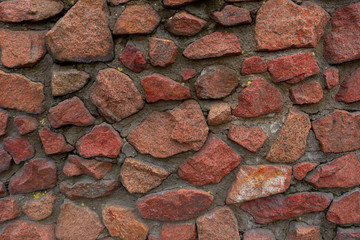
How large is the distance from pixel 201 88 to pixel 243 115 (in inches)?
6.6

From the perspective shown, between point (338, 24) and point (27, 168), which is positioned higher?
point (338, 24)

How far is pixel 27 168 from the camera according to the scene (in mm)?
899

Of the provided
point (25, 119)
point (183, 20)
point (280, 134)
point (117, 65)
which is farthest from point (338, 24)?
point (25, 119)

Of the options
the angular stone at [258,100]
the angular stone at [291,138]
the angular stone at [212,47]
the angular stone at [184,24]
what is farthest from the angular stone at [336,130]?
the angular stone at [184,24]

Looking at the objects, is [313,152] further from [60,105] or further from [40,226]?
[40,226]

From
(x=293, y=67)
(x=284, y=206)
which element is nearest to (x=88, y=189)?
(x=284, y=206)

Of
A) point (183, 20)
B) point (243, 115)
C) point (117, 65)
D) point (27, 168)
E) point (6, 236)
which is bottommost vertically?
point (6, 236)

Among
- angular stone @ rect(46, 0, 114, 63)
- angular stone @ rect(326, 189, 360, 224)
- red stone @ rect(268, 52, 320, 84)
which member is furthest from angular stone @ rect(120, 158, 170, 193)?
angular stone @ rect(326, 189, 360, 224)

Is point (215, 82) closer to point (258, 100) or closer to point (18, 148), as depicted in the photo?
point (258, 100)

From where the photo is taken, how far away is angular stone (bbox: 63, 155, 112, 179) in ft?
2.93

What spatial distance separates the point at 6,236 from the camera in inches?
35.8

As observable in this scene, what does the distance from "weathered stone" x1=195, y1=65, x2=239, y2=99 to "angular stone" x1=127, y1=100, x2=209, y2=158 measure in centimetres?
5

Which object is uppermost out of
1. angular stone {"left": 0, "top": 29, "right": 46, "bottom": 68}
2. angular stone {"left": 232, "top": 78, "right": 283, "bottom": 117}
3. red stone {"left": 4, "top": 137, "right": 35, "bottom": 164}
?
angular stone {"left": 0, "top": 29, "right": 46, "bottom": 68}

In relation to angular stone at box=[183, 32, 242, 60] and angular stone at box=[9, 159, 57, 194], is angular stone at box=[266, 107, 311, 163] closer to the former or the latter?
angular stone at box=[183, 32, 242, 60]
